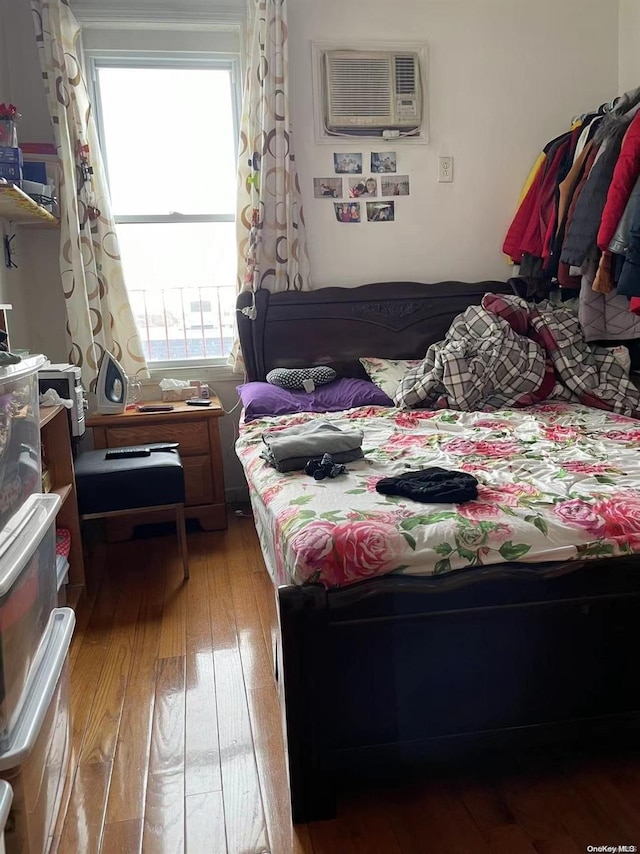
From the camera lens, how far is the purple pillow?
2.84m

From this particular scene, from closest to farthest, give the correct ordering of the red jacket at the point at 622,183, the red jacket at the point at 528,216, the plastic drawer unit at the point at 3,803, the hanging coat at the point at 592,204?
1. the plastic drawer unit at the point at 3,803
2. the red jacket at the point at 622,183
3. the hanging coat at the point at 592,204
4. the red jacket at the point at 528,216

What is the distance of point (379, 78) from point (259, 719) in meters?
3.09

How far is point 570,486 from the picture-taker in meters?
1.62

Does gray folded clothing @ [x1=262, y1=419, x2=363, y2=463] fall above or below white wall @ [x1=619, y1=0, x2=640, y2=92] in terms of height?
below

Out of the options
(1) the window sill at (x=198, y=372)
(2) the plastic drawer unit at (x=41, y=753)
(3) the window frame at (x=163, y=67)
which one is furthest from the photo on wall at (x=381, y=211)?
(2) the plastic drawer unit at (x=41, y=753)

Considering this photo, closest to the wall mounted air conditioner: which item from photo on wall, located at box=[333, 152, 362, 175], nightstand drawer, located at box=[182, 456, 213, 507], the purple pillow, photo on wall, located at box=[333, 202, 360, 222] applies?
photo on wall, located at box=[333, 152, 362, 175]

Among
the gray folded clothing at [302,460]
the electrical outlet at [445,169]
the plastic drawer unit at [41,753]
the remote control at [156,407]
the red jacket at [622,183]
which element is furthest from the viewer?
the electrical outlet at [445,169]

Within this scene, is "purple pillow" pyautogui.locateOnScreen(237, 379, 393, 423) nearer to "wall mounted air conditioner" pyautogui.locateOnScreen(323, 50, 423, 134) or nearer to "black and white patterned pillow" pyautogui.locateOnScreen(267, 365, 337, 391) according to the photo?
"black and white patterned pillow" pyautogui.locateOnScreen(267, 365, 337, 391)

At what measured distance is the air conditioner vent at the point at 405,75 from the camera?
337 centimetres

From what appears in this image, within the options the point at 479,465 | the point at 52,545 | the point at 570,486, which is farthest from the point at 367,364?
the point at 52,545

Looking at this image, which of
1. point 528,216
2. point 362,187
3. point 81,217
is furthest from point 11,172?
point 528,216

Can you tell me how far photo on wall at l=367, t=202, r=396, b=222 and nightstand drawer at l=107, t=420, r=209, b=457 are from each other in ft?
4.71

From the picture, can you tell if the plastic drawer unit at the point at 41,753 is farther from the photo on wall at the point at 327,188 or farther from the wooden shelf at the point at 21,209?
the photo on wall at the point at 327,188

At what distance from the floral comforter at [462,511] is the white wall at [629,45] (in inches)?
90.2
